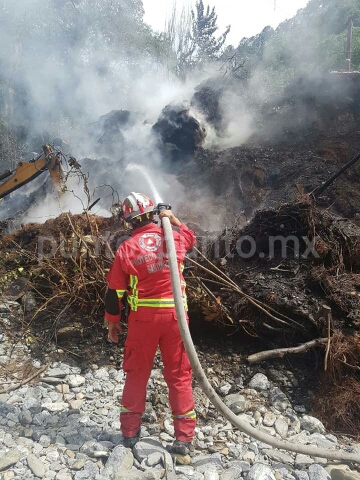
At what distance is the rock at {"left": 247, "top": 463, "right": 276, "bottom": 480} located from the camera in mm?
2472

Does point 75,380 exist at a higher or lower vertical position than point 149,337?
lower

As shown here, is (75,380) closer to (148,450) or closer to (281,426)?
(148,450)

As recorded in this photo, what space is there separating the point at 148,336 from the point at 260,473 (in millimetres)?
1127

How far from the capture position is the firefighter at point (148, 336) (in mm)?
2771

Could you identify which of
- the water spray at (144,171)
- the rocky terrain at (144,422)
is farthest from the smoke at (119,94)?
the rocky terrain at (144,422)

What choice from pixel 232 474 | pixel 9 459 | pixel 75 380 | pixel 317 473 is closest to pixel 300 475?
pixel 317 473

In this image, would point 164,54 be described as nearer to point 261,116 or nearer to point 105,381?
point 261,116

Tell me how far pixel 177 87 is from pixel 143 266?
889 inches

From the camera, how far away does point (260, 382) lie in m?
3.60

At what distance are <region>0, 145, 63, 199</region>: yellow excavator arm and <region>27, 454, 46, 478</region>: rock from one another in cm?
590

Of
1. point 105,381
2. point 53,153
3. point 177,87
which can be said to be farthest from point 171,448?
point 177,87

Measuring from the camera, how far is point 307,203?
180 inches

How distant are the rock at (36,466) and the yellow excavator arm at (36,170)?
5.90 meters

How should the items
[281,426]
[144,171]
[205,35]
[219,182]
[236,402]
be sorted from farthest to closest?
[205,35], [144,171], [219,182], [236,402], [281,426]
